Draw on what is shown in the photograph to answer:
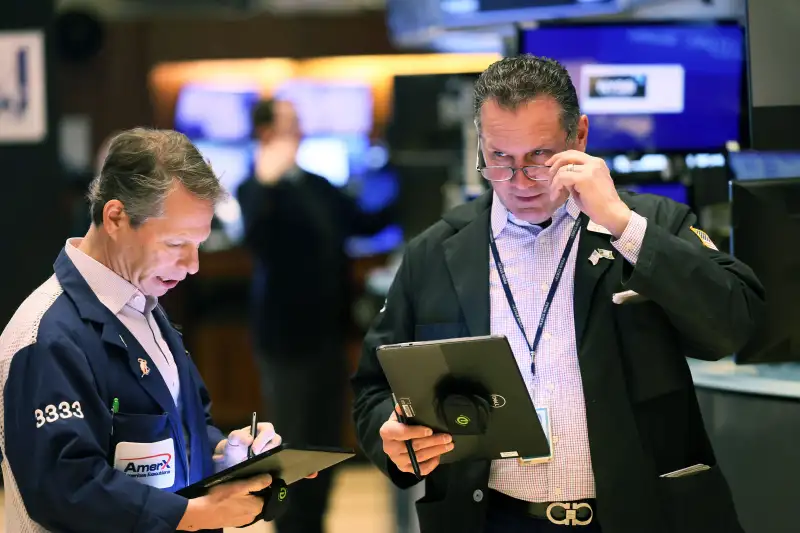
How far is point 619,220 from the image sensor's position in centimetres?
206

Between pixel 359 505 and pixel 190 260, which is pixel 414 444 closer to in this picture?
pixel 190 260

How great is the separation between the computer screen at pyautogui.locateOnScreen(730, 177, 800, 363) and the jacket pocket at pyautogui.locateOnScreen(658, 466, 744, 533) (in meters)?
0.74

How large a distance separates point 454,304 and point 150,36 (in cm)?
693

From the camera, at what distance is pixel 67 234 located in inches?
247

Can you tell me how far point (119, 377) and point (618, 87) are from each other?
2.03 m

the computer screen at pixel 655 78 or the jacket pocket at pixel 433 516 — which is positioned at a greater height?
the computer screen at pixel 655 78

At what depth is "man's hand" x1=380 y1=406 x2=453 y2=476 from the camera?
2033 millimetres

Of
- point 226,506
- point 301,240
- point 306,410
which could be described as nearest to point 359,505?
point 306,410

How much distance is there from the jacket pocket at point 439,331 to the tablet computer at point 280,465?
33 centimetres

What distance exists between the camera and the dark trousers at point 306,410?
493 centimetres

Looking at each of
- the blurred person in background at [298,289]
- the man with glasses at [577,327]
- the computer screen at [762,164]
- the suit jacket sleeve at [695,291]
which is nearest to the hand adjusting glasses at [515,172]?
the man with glasses at [577,327]

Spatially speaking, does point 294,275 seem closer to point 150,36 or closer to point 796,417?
point 796,417

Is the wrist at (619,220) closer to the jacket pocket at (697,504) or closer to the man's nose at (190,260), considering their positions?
the jacket pocket at (697,504)

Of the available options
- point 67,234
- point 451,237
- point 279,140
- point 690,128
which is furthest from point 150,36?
point 451,237
